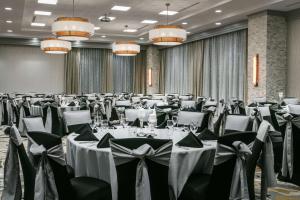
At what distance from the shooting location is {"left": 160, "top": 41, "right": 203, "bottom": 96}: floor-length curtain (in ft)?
49.8

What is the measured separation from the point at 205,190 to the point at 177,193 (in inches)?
11.2

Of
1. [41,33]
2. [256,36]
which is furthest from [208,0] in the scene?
[41,33]

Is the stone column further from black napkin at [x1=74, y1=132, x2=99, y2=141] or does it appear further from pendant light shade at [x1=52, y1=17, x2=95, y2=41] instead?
black napkin at [x1=74, y1=132, x2=99, y2=141]

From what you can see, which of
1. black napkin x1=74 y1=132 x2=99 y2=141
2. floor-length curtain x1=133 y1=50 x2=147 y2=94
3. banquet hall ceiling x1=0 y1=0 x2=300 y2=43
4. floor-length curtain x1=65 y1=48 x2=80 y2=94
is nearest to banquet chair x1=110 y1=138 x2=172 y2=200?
black napkin x1=74 y1=132 x2=99 y2=141

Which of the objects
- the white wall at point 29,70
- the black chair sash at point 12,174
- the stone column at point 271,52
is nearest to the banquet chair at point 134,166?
the black chair sash at point 12,174

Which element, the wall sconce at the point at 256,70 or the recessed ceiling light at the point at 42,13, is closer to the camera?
the wall sconce at the point at 256,70

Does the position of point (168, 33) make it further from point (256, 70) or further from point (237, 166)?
point (237, 166)

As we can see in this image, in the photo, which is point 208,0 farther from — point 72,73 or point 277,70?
point 72,73

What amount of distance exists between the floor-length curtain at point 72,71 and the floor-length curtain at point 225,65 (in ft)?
22.0

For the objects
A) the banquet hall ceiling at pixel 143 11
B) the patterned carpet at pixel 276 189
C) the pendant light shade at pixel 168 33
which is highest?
the banquet hall ceiling at pixel 143 11

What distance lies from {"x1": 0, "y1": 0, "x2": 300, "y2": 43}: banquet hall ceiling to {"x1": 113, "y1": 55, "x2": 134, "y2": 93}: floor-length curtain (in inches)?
167

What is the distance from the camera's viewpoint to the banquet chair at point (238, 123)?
484cm

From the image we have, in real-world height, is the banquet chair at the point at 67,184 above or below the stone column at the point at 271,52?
below

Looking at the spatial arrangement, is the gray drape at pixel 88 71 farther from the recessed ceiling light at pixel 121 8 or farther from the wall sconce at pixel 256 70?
the wall sconce at pixel 256 70
